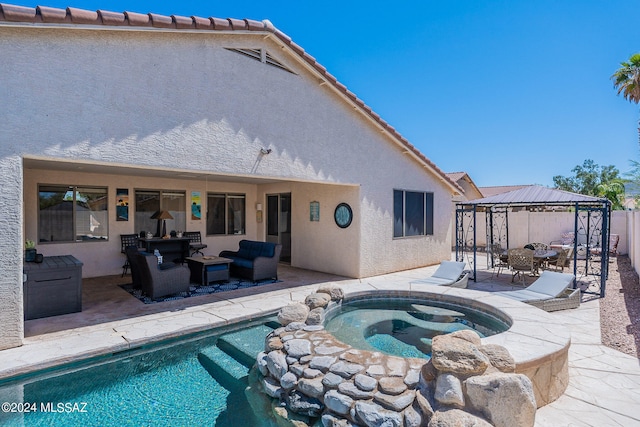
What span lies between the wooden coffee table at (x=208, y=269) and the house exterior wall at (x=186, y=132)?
10.5 ft

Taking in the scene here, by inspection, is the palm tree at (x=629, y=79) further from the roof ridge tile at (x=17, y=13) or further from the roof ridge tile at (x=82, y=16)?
the roof ridge tile at (x=17, y=13)

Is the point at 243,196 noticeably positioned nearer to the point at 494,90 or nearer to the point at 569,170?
the point at 494,90

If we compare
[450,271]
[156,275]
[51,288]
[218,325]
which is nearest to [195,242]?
[156,275]

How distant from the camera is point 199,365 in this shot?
5215mm

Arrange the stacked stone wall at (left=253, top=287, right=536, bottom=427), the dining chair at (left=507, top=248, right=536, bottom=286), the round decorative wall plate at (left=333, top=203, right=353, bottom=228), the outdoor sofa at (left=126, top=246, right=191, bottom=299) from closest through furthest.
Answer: the stacked stone wall at (left=253, top=287, right=536, bottom=427)
the outdoor sofa at (left=126, top=246, right=191, bottom=299)
the dining chair at (left=507, top=248, right=536, bottom=286)
the round decorative wall plate at (left=333, top=203, right=353, bottom=228)

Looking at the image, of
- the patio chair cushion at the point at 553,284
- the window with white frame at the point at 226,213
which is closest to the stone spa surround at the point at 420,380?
A: the patio chair cushion at the point at 553,284

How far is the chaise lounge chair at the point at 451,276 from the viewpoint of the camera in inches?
365

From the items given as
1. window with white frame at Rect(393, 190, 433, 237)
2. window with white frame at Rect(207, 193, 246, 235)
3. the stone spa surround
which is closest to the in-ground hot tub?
the stone spa surround

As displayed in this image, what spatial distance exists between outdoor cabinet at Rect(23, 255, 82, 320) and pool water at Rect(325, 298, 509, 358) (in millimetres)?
5273

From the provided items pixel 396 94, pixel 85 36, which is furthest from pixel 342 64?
pixel 85 36

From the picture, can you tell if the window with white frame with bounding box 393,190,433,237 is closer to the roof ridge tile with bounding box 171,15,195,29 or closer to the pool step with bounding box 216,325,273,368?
the pool step with bounding box 216,325,273,368

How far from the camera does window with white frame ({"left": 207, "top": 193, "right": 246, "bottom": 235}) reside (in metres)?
13.7

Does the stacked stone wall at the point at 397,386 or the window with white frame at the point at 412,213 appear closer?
the stacked stone wall at the point at 397,386

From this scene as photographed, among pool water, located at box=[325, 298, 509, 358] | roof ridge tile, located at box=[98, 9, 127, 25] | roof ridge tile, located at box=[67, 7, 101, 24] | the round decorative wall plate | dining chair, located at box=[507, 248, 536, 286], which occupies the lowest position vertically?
pool water, located at box=[325, 298, 509, 358]
